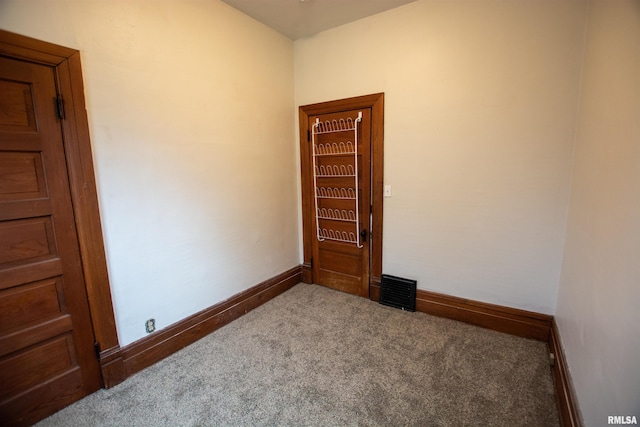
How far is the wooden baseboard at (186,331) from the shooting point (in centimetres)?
193

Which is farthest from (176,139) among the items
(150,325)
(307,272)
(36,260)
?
(307,272)

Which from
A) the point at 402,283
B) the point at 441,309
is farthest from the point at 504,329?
the point at 402,283

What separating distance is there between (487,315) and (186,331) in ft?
8.68

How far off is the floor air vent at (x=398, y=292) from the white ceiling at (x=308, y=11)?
266 centimetres

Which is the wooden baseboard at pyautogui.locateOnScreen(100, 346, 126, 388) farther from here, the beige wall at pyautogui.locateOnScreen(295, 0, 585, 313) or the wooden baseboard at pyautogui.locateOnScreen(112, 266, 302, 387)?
the beige wall at pyautogui.locateOnScreen(295, 0, 585, 313)

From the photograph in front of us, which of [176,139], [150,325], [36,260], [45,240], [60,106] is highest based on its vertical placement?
[60,106]

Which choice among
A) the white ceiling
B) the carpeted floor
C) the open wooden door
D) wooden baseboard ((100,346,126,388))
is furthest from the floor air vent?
the white ceiling

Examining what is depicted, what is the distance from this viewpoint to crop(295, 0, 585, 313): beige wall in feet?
6.78

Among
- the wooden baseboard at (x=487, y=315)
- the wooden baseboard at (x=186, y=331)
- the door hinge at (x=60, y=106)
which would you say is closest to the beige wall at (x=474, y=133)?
the wooden baseboard at (x=487, y=315)

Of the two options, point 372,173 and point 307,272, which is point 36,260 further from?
point 372,173

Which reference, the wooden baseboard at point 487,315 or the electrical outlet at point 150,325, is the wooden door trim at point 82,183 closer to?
the electrical outlet at point 150,325

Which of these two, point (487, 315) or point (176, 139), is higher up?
point (176, 139)

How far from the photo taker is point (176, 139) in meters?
2.15

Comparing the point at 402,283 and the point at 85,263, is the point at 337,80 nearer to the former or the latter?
the point at 402,283
